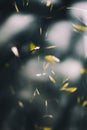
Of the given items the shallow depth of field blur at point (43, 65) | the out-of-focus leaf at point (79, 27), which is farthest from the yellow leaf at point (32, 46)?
the out-of-focus leaf at point (79, 27)

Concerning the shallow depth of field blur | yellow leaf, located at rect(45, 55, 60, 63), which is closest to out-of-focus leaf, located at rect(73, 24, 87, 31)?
the shallow depth of field blur

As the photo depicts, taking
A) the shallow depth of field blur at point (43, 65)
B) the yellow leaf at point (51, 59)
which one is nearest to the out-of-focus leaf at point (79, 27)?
the shallow depth of field blur at point (43, 65)

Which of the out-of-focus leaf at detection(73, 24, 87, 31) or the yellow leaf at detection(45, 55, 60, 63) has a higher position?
the out-of-focus leaf at detection(73, 24, 87, 31)

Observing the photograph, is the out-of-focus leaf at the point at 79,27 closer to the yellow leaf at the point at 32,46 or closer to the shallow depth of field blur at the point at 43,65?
the shallow depth of field blur at the point at 43,65

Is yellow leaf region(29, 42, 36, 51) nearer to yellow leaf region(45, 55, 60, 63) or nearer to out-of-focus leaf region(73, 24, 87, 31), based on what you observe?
yellow leaf region(45, 55, 60, 63)

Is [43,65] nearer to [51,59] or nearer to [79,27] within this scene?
[51,59]

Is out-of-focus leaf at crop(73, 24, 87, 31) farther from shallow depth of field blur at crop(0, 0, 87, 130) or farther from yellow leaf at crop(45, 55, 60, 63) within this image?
yellow leaf at crop(45, 55, 60, 63)

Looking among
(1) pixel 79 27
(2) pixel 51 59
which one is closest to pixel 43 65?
(2) pixel 51 59

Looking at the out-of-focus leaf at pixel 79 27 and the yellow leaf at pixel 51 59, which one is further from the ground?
the out-of-focus leaf at pixel 79 27

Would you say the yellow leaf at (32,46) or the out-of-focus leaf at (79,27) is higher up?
the out-of-focus leaf at (79,27)

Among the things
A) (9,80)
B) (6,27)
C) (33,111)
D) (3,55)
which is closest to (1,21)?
(6,27)
